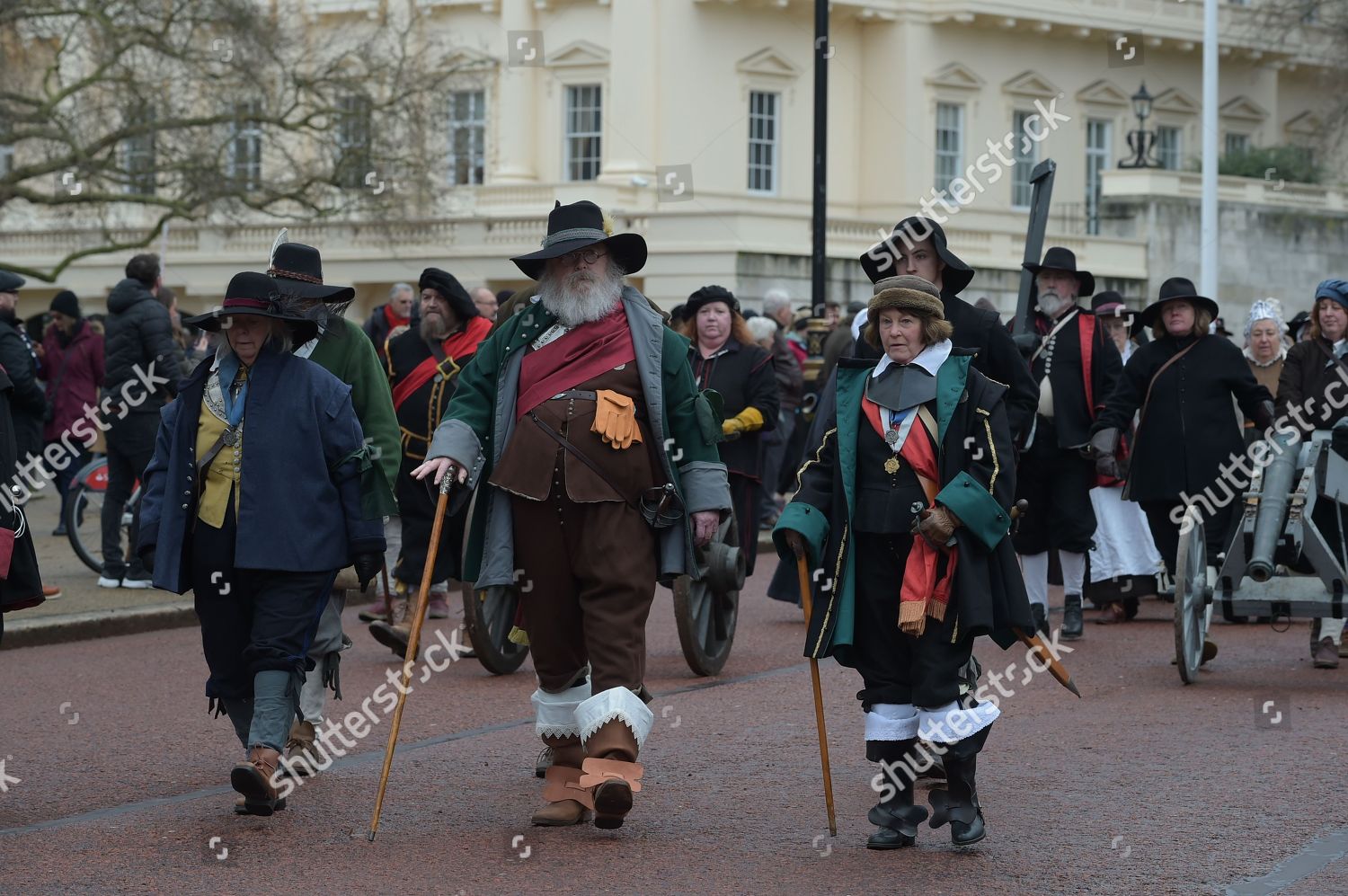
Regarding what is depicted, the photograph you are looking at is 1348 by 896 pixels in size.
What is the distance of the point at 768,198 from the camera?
40.3 m

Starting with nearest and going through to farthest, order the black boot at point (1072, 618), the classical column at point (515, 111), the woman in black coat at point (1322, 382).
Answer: the woman in black coat at point (1322, 382) → the black boot at point (1072, 618) → the classical column at point (515, 111)

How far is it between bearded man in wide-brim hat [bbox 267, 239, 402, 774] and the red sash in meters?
2.90

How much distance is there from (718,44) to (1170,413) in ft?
94.4

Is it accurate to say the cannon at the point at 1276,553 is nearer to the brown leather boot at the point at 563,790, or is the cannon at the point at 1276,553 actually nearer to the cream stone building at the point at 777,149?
the brown leather boot at the point at 563,790

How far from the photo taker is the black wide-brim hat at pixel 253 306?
25.2 ft

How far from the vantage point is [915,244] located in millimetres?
7883

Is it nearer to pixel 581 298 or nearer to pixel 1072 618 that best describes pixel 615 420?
pixel 581 298

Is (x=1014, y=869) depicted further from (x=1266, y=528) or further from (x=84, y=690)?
(x=84, y=690)

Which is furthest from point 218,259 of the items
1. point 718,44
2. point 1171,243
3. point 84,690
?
point 84,690

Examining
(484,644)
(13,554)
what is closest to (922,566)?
(13,554)

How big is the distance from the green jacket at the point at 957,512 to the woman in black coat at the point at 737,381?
16.9ft

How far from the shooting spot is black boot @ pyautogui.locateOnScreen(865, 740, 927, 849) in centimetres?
696

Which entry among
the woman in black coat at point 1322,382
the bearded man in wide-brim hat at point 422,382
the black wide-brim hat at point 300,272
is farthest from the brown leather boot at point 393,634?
the woman in black coat at point 1322,382

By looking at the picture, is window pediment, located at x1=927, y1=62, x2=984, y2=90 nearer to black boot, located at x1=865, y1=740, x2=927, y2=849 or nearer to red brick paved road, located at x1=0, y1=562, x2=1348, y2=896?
red brick paved road, located at x1=0, y1=562, x2=1348, y2=896
